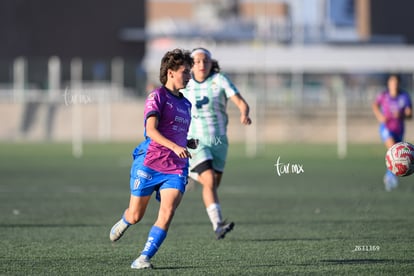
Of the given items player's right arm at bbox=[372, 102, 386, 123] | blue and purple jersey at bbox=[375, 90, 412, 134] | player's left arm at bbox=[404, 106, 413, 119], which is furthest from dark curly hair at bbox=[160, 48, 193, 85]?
blue and purple jersey at bbox=[375, 90, 412, 134]

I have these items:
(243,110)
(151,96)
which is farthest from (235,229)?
(151,96)

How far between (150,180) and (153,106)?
0.71 meters

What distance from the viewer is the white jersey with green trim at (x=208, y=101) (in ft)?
40.8

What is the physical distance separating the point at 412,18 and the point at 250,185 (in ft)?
134

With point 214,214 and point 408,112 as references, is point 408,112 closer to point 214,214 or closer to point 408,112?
point 408,112

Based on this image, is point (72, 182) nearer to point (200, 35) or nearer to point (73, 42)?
point (73, 42)

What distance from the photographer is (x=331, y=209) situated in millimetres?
15531

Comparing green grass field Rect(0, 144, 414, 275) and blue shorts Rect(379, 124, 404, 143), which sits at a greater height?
blue shorts Rect(379, 124, 404, 143)

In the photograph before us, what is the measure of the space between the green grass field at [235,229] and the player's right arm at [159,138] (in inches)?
43.5

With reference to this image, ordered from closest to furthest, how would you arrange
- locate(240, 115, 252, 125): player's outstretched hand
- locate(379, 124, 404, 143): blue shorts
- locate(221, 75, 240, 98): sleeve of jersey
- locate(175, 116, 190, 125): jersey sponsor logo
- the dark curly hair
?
the dark curly hair, locate(175, 116, 190, 125): jersey sponsor logo, locate(240, 115, 252, 125): player's outstretched hand, locate(221, 75, 240, 98): sleeve of jersey, locate(379, 124, 404, 143): blue shorts

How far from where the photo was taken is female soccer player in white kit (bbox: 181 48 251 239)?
12172 millimetres

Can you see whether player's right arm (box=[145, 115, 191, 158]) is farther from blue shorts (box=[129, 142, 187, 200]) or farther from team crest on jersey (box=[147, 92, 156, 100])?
blue shorts (box=[129, 142, 187, 200])

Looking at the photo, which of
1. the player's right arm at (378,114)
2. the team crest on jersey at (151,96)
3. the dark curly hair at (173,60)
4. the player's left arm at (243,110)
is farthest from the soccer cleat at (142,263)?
the player's right arm at (378,114)

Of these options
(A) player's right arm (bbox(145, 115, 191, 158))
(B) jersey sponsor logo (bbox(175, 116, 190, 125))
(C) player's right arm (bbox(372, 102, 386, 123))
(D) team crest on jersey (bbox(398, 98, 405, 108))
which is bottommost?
(C) player's right arm (bbox(372, 102, 386, 123))
